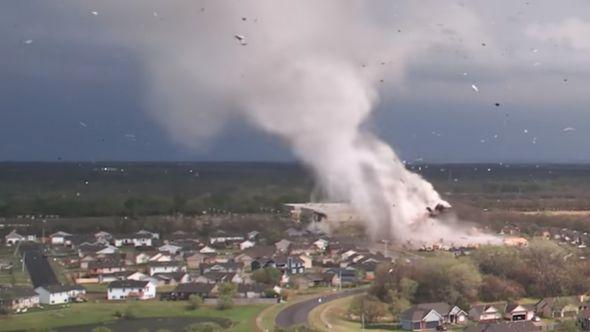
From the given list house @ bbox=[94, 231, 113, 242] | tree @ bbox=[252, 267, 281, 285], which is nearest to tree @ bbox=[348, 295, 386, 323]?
tree @ bbox=[252, 267, 281, 285]

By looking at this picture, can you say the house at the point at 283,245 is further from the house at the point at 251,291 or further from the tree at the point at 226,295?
the tree at the point at 226,295

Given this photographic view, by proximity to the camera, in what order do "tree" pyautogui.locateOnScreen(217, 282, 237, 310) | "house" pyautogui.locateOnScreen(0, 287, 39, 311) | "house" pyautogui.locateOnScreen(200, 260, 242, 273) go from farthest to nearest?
"house" pyautogui.locateOnScreen(200, 260, 242, 273) < "tree" pyautogui.locateOnScreen(217, 282, 237, 310) < "house" pyautogui.locateOnScreen(0, 287, 39, 311)

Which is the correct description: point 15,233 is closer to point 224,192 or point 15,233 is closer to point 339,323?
point 224,192

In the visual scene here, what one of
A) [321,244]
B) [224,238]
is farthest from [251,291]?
[224,238]

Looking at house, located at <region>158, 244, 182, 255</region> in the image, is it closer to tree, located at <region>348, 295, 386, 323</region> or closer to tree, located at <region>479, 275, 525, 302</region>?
tree, located at <region>348, 295, 386, 323</region>

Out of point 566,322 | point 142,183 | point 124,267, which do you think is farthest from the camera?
point 142,183

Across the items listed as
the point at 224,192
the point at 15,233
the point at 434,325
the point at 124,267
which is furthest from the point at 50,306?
the point at 224,192
